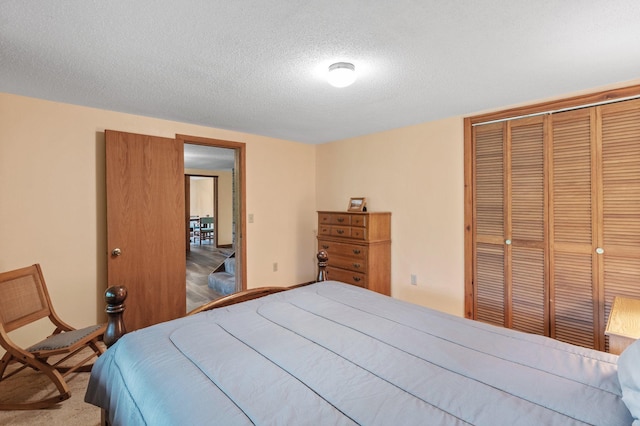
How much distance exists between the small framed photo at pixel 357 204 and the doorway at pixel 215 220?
1.47 m

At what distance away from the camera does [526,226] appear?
2789 mm

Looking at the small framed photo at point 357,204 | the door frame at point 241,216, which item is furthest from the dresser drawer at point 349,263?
the door frame at point 241,216

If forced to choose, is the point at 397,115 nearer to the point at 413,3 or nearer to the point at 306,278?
the point at 413,3

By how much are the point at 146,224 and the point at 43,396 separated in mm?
1515

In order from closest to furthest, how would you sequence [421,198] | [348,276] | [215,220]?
[421,198], [348,276], [215,220]

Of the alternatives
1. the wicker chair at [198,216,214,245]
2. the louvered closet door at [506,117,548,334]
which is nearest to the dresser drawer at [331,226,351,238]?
the louvered closet door at [506,117,548,334]

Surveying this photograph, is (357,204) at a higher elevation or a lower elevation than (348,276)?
higher

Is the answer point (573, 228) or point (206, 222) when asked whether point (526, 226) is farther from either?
point (206, 222)

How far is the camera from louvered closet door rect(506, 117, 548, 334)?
270cm

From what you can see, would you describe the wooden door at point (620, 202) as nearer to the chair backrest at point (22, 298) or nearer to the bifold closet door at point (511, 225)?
the bifold closet door at point (511, 225)

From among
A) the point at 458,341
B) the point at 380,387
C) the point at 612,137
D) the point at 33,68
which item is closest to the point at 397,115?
the point at 612,137

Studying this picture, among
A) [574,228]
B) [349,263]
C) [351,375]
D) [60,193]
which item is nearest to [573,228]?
[574,228]

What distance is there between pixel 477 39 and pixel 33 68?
9.31ft

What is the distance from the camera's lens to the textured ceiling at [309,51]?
4.74 feet
